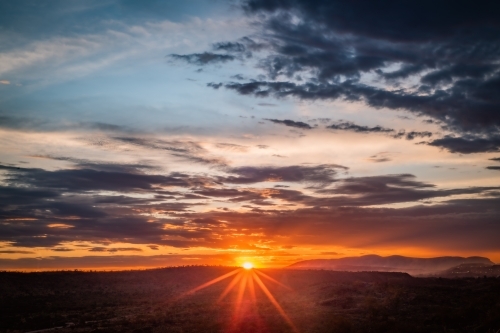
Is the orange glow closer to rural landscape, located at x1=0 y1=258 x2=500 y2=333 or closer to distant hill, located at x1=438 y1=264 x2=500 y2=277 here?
rural landscape, located at x1=0 y1=258 x2=500 y2=333

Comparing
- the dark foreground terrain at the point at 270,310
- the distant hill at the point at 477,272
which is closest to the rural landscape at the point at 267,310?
the dark foreground terrain at the point at 270,310

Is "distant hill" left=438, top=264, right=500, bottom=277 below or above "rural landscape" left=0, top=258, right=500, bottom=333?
below

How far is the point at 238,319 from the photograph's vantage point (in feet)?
123

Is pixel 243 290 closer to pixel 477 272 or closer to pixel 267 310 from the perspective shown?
pixel 267 310

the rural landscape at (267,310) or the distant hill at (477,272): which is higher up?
the rural landscape at (267,310)

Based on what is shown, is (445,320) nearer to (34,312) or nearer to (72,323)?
(72,323)

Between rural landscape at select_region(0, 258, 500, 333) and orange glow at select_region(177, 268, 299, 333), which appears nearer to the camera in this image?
rural landscape at select_region(0, 258, 500, 333)

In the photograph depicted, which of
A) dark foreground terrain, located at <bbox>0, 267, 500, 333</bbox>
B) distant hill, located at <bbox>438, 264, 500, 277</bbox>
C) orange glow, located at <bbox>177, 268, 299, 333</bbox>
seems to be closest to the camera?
dark foreground terrain, located at <bbox>0, 267, 500, 333</bbox>

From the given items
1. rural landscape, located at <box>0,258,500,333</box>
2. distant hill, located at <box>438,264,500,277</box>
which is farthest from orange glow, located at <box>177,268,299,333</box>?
distant hill, located at <box>438,264,500,277</box>

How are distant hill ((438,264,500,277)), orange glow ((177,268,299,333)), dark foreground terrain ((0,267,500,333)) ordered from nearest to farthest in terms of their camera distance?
dark foreground terrain ((0,267,500,333)), orange glow ((177,268,299,333)), distant hill ((438,264,500,277))

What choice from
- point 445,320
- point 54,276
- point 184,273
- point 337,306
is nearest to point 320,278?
point 184,273

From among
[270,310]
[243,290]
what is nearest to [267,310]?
[270,310]

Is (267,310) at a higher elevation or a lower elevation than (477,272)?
higher

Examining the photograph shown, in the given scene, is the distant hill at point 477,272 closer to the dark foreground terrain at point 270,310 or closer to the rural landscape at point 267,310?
the rural landscape at point 267,310
